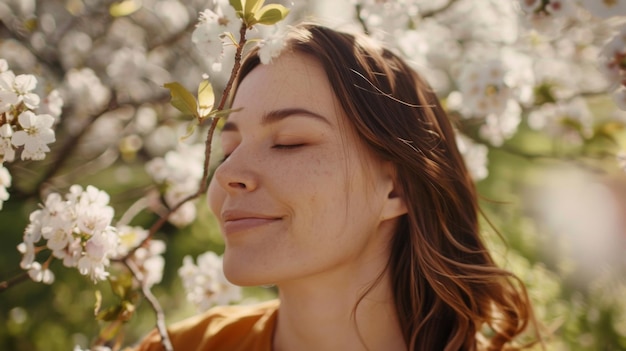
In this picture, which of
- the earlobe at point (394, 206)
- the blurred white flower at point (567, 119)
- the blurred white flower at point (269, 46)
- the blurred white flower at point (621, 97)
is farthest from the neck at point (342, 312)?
the blurred white flower at point (567, 119)

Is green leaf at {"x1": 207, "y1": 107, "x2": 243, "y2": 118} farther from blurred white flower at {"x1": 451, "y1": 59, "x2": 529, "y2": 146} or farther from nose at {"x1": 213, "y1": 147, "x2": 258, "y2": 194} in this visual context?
blurred white flower at {"x1": 451, "y1": 59, "x2": 529, "y2": 146}

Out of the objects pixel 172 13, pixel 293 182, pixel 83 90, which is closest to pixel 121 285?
pixel 293 182

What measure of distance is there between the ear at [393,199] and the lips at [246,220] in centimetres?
25

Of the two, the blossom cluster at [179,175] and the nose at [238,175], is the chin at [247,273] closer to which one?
the nose at [238,175]

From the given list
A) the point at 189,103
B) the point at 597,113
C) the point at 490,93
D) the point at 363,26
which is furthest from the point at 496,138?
the point at 597,113

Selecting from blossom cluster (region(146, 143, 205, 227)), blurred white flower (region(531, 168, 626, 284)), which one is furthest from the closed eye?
blurred white flower (region(531, 168, 626, 284))

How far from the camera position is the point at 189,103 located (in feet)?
3.43

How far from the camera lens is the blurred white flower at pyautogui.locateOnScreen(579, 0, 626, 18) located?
4.04 ft

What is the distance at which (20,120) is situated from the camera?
1.06 m

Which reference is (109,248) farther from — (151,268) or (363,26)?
(363,26)

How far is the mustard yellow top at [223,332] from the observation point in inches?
59.5

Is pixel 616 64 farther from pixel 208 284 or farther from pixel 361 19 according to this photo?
pixel 208 284

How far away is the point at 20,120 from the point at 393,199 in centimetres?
71

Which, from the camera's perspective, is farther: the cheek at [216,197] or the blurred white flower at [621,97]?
the cheek at [216,197]
